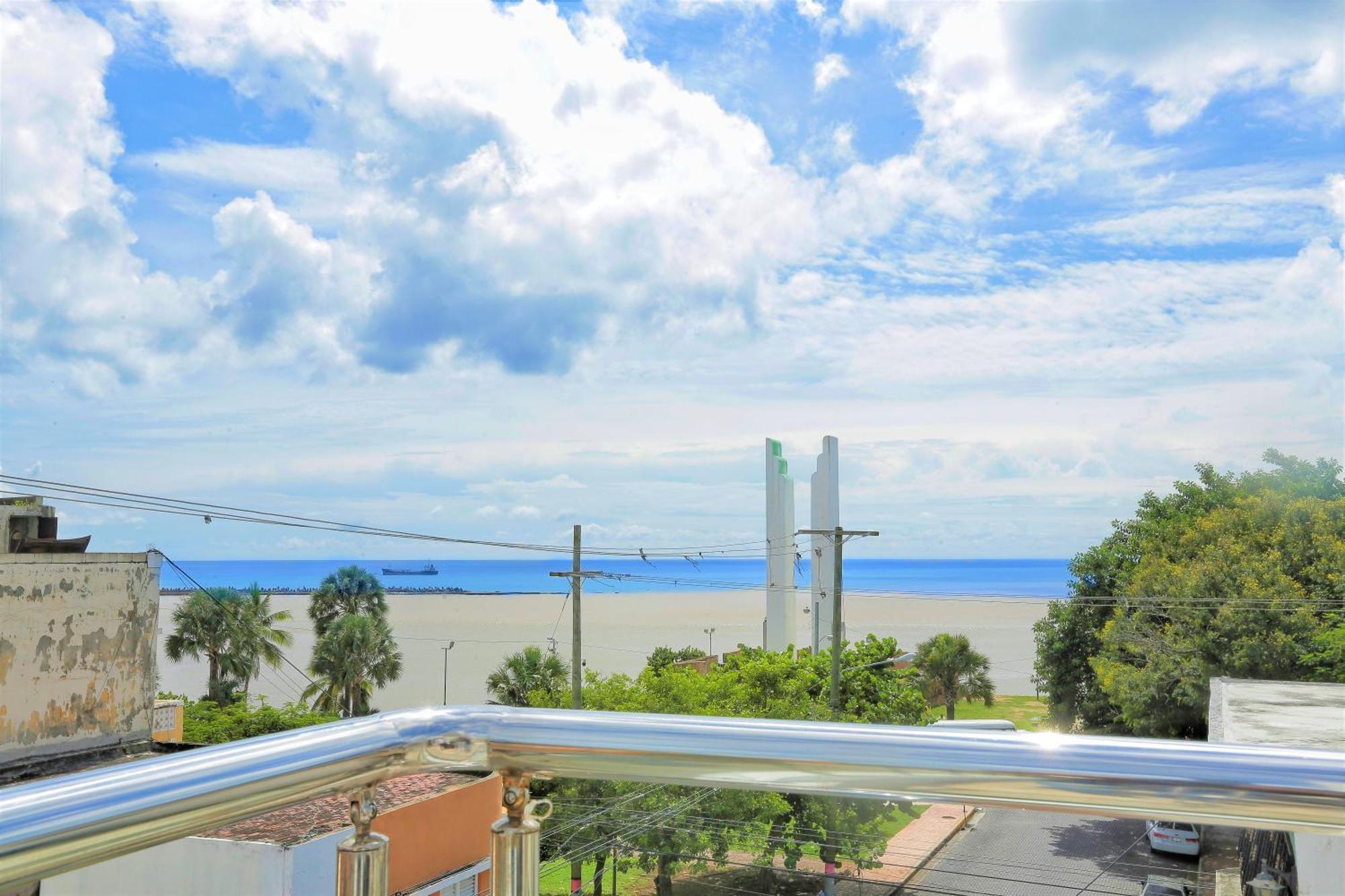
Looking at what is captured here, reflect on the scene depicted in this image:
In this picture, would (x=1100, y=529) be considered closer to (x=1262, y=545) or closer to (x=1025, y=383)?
(x=1262, y=545)

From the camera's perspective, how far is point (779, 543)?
23766mm

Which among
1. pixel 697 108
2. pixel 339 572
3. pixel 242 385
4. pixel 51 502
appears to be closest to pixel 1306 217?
pixel 697 108

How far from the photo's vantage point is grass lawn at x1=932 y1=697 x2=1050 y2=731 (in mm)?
28062

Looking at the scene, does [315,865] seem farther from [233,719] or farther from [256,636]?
[256,636]

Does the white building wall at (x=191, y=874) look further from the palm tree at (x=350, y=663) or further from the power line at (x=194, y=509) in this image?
the palm tree at (x=350, y=663)

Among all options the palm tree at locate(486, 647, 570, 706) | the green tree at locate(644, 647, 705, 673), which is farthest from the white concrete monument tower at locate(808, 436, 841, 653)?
the palm tree at locate(486, 647, 570, 706)

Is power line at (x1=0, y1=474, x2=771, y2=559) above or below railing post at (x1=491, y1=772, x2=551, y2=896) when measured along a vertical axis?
above

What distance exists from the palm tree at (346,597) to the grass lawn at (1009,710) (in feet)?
52.4

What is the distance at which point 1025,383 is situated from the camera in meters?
39.2

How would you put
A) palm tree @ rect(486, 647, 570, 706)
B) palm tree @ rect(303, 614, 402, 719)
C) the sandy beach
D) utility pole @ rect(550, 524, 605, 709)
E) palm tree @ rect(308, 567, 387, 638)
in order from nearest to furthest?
utility pole @ rect(550, 524, 605, 709) → palm tree @ rect(486, 647, 570, 706) → palm tree @ rect(303, 614, 402, 719) → palm tree @ rect(308, 567, 387, 638) → the sandy beach

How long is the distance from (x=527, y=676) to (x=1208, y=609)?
13.5m

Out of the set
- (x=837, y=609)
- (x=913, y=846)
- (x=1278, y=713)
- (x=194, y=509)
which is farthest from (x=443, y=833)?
(x=837, y=609)

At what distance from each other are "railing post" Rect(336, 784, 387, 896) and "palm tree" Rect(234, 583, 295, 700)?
82.7ft

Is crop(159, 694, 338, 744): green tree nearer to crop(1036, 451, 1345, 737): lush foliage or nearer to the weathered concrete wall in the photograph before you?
the weathered concrete wall
